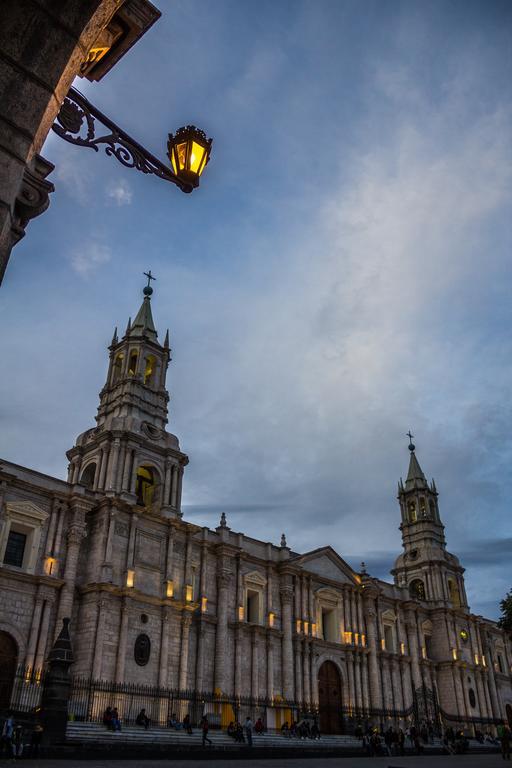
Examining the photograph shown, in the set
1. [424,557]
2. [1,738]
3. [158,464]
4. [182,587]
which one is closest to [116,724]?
[1,738]

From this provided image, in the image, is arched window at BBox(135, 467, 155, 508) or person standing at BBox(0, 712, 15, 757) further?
arched window at BBox(135, 467, 155, 508)

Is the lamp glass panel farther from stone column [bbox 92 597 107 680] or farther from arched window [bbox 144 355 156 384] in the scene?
arched window [bbox 144 355 156 384]

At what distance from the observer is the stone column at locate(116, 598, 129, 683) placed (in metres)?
27.2

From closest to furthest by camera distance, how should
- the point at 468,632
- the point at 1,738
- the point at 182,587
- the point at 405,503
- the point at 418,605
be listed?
the point at 1,738
the point at 182,587
the point at 418,605
the point at 468,632
the point at 405,503

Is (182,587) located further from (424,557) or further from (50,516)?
(424,557)

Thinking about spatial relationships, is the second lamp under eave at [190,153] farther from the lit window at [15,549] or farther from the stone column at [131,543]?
the stone column at [131,543]

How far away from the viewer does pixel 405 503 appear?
58031 mm

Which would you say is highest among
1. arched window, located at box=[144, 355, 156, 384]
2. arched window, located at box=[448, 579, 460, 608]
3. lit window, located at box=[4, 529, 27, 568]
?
arched window, located at box=[144, 355, 156, 384]

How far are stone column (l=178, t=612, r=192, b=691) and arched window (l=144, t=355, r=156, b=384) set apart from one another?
48.3 ft

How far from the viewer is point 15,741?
1639cm

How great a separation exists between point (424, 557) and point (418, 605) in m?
6.48

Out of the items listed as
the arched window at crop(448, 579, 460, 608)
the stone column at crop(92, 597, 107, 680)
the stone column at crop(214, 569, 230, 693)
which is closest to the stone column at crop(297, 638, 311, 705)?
the stone column at crop(214, 569, 230, 693)

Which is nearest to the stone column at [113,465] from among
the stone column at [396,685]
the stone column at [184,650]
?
the stone column at [184,650]

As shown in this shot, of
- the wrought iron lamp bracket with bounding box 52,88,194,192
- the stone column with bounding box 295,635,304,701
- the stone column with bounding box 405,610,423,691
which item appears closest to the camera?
the wrought iron lamp bracket with bounding box 52,88,194,192
